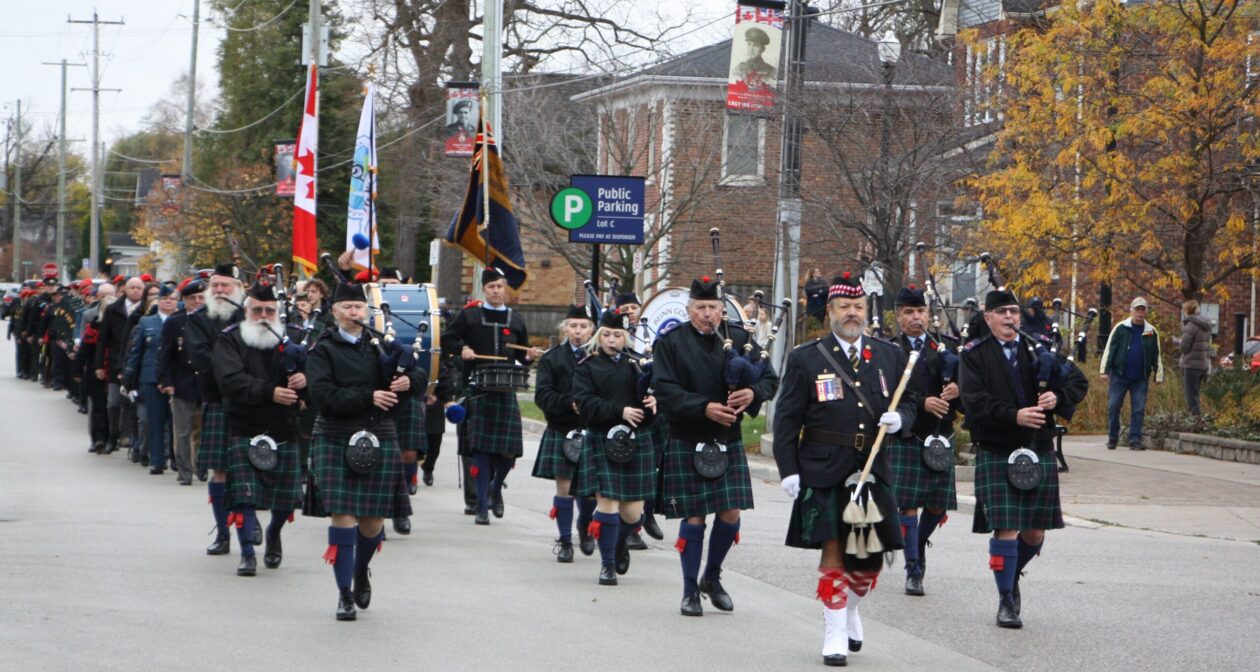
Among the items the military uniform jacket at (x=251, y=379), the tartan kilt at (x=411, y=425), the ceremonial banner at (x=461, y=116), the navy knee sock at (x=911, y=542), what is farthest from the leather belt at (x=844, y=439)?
the ceremonial banner at (x=461, y=116)

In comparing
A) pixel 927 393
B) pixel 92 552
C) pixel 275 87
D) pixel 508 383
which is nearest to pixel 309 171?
pixel 508 383

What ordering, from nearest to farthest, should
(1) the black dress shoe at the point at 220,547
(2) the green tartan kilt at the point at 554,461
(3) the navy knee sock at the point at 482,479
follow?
(1) the black dress shoe at the point at 220,547, (2) the green tartan kilt at the point at 554,461, (3) the navy knee sock at the point at 482,479

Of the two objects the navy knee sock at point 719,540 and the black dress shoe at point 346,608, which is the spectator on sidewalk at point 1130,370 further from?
the black dress shoe at point 346,608

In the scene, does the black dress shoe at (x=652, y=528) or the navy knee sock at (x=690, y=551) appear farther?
the black dress shoe at (x=652, y=528)

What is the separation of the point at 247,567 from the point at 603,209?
6.40m

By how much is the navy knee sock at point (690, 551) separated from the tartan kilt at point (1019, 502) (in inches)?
62.2

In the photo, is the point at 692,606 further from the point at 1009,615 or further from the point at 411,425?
the point at 411,425

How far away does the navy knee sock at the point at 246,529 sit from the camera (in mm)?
10055

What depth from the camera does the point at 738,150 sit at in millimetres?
31062

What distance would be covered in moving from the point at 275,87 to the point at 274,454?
46499 mm

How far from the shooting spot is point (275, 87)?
54.6 m

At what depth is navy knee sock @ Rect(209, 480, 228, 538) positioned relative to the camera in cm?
1066

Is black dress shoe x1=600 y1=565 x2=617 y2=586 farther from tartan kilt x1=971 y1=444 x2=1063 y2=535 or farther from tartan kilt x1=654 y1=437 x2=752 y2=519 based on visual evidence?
tartan kilt x1=971 y1=444 x2=1063 y2=535

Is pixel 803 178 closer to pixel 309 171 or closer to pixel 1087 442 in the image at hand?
pixel 1087 442
